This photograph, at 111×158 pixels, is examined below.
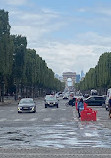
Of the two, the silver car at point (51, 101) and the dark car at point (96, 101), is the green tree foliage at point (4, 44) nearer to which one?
the dark car at point (96, 101)

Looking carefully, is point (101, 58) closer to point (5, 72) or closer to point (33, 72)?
point (33, 72)

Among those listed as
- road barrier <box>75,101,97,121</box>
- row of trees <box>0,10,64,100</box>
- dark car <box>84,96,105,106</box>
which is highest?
row of trees <box>0,10,64,100</box>

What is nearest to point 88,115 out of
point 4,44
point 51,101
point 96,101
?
point 51,101

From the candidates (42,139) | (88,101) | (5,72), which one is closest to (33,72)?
(5,72)

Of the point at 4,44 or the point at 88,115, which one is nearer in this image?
the point at 88,115

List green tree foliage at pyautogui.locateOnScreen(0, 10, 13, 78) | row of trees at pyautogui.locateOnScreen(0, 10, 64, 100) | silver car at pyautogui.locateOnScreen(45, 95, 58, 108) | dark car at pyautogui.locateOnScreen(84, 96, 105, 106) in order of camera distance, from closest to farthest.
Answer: silver car at pyautogui.locateOnScreen(45, 95, 58, 108) < dark car at pyautogui.locateOnScreen(84, 96, 105, 106) < green tree foliage at pyautogui.locateOnScreen(0, 10, 13, 78) < row of trees at pyautogui.locateOnScreen(0, 10, 64, 100)

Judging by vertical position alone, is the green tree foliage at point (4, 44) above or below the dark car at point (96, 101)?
above

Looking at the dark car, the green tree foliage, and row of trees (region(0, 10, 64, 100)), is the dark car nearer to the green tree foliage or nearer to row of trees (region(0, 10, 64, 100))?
the green tree foliage

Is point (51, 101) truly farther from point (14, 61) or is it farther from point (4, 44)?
point (14, 61)

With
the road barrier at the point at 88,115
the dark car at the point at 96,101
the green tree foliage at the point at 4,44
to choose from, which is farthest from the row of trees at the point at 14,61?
the road barrier at the point at 88,115

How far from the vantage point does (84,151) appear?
49.4 ft

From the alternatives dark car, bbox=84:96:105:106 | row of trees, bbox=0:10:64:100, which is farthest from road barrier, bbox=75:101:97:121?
row of trees, bbox=0:10:64:100

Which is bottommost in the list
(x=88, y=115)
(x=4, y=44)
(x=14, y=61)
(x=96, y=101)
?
(x=88, y=115)

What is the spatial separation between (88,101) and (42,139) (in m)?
49.8
